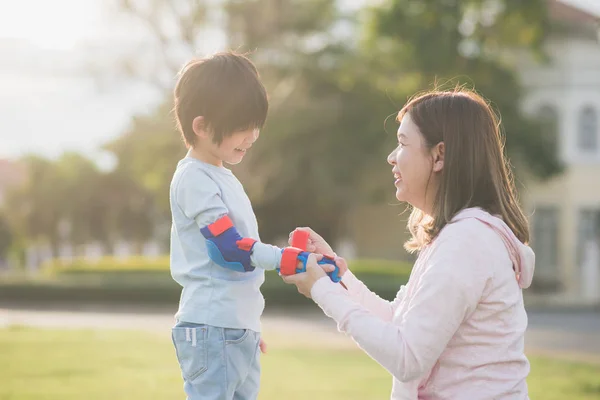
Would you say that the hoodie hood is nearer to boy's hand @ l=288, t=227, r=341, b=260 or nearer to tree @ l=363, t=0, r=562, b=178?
boy's hand @ l=288, t=227, r=341, b=260

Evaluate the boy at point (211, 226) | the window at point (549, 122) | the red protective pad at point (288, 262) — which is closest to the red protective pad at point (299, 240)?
the boy at point (211, 226)

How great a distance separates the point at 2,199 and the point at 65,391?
5612cm

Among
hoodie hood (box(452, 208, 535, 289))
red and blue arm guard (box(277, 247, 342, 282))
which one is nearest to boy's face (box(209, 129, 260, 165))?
red and blue arm guard (box(277, 247, 342, 282))

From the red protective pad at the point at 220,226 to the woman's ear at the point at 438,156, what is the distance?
651mm

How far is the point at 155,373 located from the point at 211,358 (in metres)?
5.57

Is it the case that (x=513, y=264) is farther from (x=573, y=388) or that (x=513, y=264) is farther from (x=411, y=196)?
(x=573, y=388)

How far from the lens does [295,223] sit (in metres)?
34.9

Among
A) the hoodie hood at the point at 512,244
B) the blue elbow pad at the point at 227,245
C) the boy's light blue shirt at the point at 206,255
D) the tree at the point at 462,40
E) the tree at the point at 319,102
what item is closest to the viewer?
the hoodie hood at the point at 512,244

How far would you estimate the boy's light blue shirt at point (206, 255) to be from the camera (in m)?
2.91

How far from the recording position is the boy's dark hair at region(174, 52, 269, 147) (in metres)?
2.92

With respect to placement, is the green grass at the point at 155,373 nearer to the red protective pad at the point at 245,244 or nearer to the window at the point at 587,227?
the red protective pad at the point at 245,244

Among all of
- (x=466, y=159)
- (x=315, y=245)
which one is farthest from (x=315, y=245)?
(x=466, y=159)

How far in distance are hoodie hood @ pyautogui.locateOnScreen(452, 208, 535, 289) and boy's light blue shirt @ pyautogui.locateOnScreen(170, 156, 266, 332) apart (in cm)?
76

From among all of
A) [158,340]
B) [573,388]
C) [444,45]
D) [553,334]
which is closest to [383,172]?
[444,45]
